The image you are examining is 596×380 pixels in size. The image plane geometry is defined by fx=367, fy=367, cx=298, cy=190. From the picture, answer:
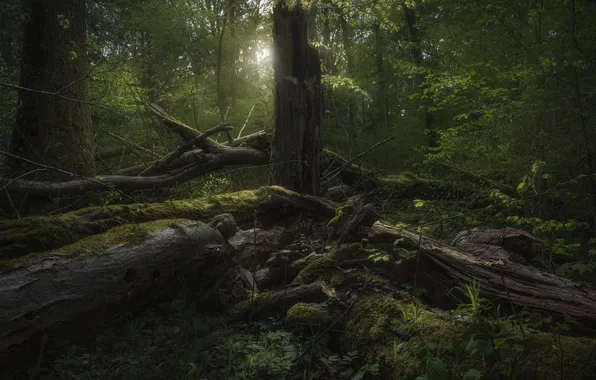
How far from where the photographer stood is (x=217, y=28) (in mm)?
15336

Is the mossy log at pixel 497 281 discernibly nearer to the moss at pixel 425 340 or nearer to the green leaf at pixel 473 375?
the moss at pixel 425 340

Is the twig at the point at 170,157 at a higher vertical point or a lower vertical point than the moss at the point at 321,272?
higher

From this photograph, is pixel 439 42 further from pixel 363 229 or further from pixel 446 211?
pixel 363 229

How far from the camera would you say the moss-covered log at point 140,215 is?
2.91 metres

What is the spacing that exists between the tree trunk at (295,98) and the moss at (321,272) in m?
2.35

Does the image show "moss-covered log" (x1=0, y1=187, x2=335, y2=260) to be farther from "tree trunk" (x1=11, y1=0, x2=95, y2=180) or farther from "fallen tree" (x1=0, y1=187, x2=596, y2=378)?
"tree trunk" (x1=11, y1=0, x2=95, y2=180)

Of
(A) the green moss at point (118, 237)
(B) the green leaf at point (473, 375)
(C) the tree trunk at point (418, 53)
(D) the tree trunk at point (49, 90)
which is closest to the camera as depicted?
(B) the green leaf at point (473, 375)

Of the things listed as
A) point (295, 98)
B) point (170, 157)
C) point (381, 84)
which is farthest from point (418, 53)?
point (170, 157)

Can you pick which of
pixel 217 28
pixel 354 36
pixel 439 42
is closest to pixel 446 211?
pixel 439 42

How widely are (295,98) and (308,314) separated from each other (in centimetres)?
372

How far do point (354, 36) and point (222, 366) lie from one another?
20847 millimetres

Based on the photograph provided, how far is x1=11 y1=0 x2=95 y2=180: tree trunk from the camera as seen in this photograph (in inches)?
215

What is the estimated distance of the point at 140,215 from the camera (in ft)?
12.3

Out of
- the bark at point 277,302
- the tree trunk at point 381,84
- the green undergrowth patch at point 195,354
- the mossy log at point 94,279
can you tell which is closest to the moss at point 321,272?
the bark at point 277,302
